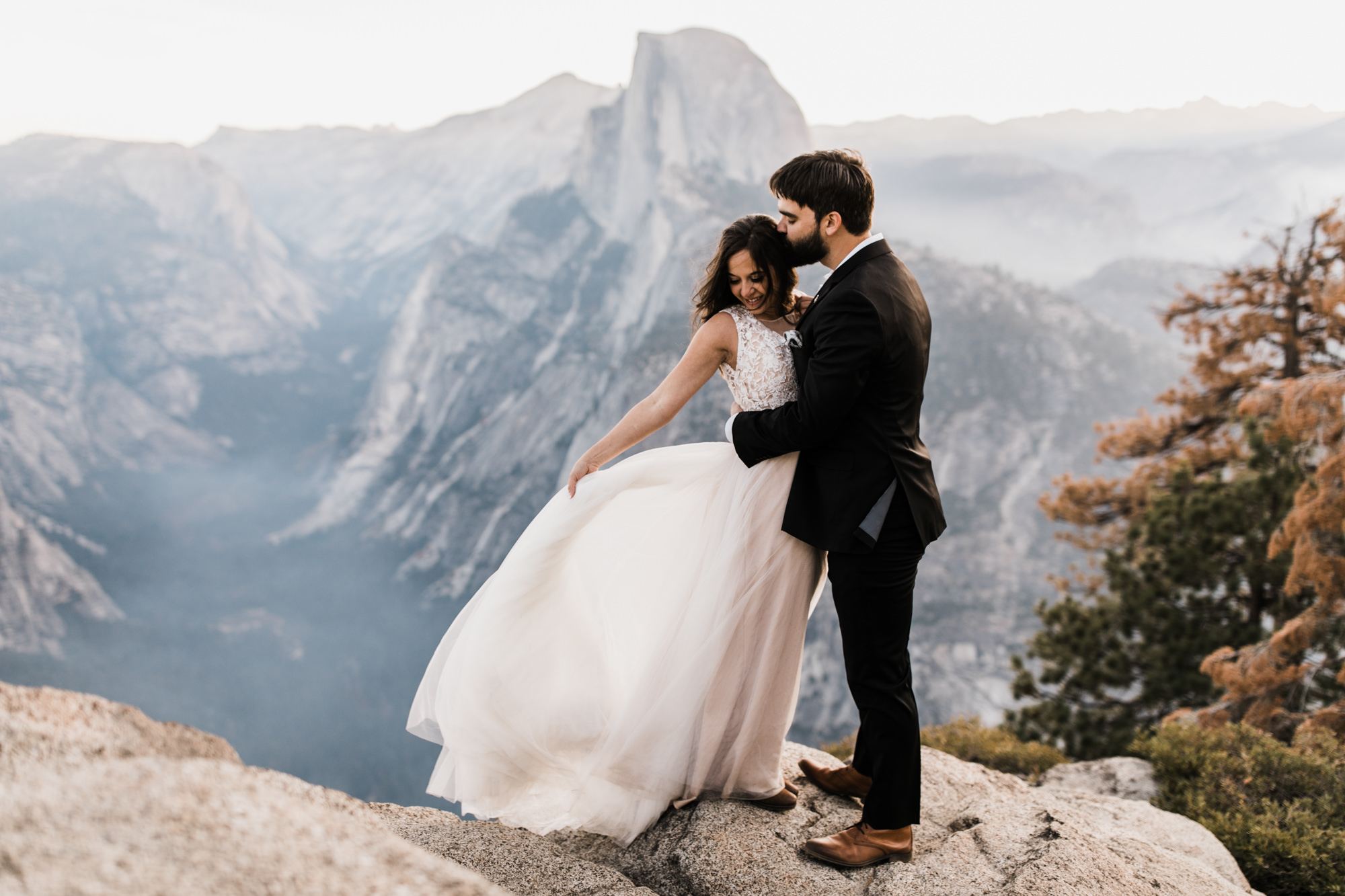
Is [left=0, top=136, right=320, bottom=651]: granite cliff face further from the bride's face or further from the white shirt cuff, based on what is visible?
the bride's face

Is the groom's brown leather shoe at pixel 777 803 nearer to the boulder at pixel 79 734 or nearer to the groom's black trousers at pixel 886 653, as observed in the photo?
the groom's black trousers at pixel 886 653

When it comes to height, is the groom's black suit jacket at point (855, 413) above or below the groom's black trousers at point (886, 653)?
above

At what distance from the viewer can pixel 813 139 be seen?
12112 cm

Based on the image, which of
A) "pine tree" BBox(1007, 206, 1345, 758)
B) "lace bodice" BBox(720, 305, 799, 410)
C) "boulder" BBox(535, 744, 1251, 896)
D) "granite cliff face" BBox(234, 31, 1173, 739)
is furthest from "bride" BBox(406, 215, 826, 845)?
"granite cliff face" BBox(234, 31, 1173, 739)

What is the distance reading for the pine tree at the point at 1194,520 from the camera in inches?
375

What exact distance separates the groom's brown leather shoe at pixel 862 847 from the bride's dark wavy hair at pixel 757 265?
2.09 metres

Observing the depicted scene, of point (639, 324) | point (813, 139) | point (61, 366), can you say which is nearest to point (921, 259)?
point (639, 324)

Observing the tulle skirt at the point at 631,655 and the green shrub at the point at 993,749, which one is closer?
the tulle skirt at the point at 631,655

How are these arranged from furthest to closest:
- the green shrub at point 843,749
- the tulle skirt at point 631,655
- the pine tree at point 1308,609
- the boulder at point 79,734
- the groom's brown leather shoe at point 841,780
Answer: the pine tree at point 1308,609
the green shrub at point 843,749
the groom's brown leather shoe at point 841,780
the tulle skirt at point 631,655
the boulder at point 79,734

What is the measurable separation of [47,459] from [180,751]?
146514 mm

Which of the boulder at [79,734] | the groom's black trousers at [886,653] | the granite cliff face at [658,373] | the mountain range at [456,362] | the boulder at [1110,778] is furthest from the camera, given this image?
the mountain range at [456,362]

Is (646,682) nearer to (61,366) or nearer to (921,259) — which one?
(921,259)

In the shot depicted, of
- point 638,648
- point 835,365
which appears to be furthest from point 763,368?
point 638,648

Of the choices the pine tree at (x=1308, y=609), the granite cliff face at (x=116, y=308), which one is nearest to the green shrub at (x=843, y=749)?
the pine tree at (x=1308, y=609)
